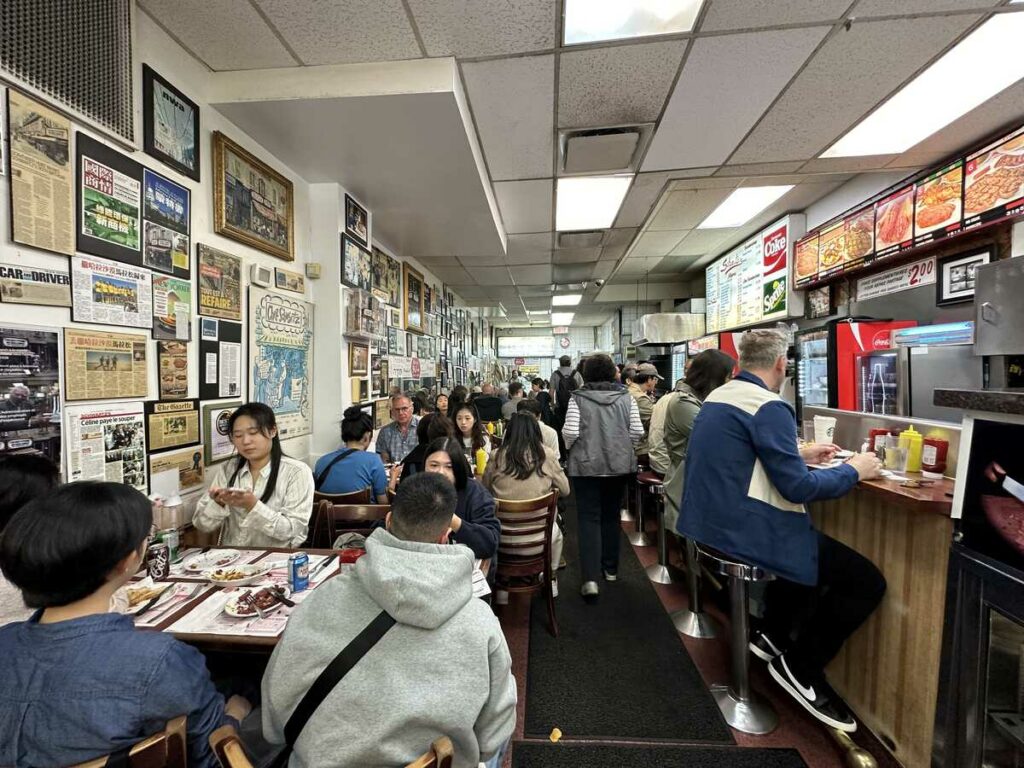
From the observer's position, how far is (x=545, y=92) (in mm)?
2562

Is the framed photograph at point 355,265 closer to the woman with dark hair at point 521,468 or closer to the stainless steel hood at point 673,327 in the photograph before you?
the woman with dark hair at point 521,468

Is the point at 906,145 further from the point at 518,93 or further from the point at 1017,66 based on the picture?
the point at 518,93

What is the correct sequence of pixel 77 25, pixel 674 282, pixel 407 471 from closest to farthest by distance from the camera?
pixel 77 25 < pixel 407 471 < pixel 674 282

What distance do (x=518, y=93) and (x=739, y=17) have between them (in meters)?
1.14

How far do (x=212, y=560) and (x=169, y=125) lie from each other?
2.01m

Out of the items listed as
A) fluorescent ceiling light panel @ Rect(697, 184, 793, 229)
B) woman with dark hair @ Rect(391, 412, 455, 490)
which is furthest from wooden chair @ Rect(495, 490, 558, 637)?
fluorescent ceiling light panel @ Rect(697, 184, 793, 229)

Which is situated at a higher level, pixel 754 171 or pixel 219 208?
pixel 754 171

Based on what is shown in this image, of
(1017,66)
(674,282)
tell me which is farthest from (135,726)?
(674,282)

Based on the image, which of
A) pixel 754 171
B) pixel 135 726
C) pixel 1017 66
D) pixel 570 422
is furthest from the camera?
pixel 754 171

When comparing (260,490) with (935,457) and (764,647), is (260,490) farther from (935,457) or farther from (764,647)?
(935,457)

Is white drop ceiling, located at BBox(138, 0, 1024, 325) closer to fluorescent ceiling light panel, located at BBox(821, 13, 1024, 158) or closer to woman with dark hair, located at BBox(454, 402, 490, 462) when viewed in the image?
fluorescent ceiling light panel, located at BBox(821, 13, 1024, 158)

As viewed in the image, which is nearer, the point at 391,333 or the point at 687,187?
the point at 687,187

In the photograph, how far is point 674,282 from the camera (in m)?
8.45

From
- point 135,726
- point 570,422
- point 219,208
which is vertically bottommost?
point 135,726
